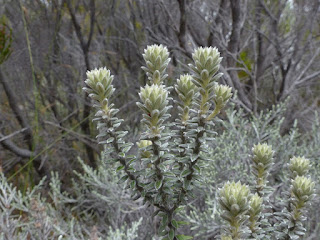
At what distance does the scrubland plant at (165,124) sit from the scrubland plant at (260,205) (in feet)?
0.58

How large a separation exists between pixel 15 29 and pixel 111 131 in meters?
2.50

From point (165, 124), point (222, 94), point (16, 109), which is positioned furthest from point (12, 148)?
point (222, 94)

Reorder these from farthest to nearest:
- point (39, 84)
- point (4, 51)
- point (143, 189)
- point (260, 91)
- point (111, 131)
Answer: point (260, 91) → point (39, 84) → point (4, 51) → point (143, 189) → point (111, 131)

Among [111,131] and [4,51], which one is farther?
[4,51]

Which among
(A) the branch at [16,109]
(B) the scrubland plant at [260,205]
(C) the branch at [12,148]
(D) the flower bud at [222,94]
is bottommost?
(C) the branch at [12,148]

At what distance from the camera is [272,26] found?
3035 mm

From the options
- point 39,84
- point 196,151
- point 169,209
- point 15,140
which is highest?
point 196,151

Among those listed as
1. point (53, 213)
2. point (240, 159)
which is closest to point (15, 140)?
point (53, 213)

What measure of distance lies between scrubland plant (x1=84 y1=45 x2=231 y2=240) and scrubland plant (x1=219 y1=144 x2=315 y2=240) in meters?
0.18

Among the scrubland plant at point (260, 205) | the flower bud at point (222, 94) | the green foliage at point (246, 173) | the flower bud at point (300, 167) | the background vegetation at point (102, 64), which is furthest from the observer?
the background vegetation at point (102, 64)

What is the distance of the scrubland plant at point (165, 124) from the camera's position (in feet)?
3.17

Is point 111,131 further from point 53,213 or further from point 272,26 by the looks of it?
point 272,26

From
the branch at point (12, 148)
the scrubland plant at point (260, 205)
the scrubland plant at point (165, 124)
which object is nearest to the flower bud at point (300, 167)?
the scrubland plant at point (260, 205)

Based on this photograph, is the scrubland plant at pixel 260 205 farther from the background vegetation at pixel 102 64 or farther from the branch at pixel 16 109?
the branch at pixel 16 109
